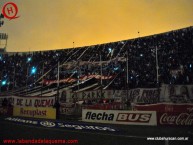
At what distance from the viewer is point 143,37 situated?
5819cm

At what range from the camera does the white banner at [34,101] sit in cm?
2852

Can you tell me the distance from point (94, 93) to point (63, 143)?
69.8 feet

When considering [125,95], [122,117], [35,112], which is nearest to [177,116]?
[122,117]

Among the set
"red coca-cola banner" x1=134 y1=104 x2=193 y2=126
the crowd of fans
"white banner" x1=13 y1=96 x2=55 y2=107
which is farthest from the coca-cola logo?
"white banner" x1=13 y1=96 x2=55 y2=107

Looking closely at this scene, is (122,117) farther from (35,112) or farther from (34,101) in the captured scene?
(34,101)

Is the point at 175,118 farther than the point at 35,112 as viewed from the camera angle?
No

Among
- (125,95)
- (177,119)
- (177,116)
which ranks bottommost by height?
(177,119)

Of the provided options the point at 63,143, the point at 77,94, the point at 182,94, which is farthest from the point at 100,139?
the point at 77,94

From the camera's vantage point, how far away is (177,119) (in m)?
20.0

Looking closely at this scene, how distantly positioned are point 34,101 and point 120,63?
896 inches

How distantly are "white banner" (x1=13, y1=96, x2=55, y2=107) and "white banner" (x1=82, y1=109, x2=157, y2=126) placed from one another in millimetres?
6803

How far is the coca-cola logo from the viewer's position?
64.6 ft

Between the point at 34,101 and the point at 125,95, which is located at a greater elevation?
the point at 125,95

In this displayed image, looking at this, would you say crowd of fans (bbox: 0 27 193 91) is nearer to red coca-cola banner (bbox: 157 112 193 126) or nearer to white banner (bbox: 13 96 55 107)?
white banner (bbox: 13 96 55 107)
